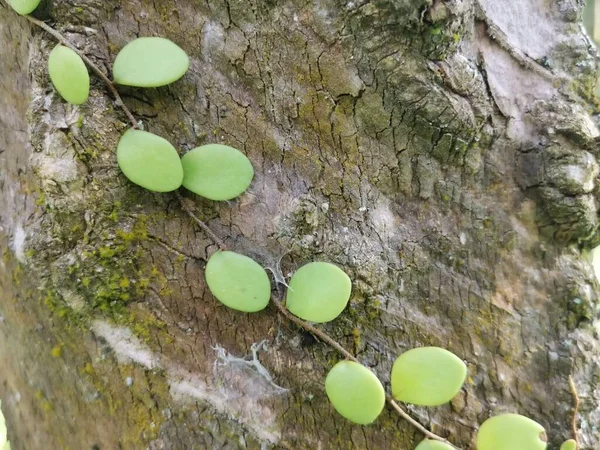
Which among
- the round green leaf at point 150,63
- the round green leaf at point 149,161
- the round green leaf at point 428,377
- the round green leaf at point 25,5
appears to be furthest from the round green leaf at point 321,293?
the round green leaf at point 25,5

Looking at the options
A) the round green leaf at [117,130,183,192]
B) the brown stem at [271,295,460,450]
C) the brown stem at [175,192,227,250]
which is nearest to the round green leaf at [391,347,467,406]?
the brown stem at [271,295,460,450]

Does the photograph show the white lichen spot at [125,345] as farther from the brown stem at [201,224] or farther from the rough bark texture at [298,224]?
the brown stem at [201,224]

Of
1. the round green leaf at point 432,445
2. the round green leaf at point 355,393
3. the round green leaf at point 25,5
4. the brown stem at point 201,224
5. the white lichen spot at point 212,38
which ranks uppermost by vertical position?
the white lichen spot at point 212,38

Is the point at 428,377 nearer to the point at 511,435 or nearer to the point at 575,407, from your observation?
the point at 511,435

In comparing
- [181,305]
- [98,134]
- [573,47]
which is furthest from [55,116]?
[573,47]

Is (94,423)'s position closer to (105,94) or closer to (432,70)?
(105,94)
